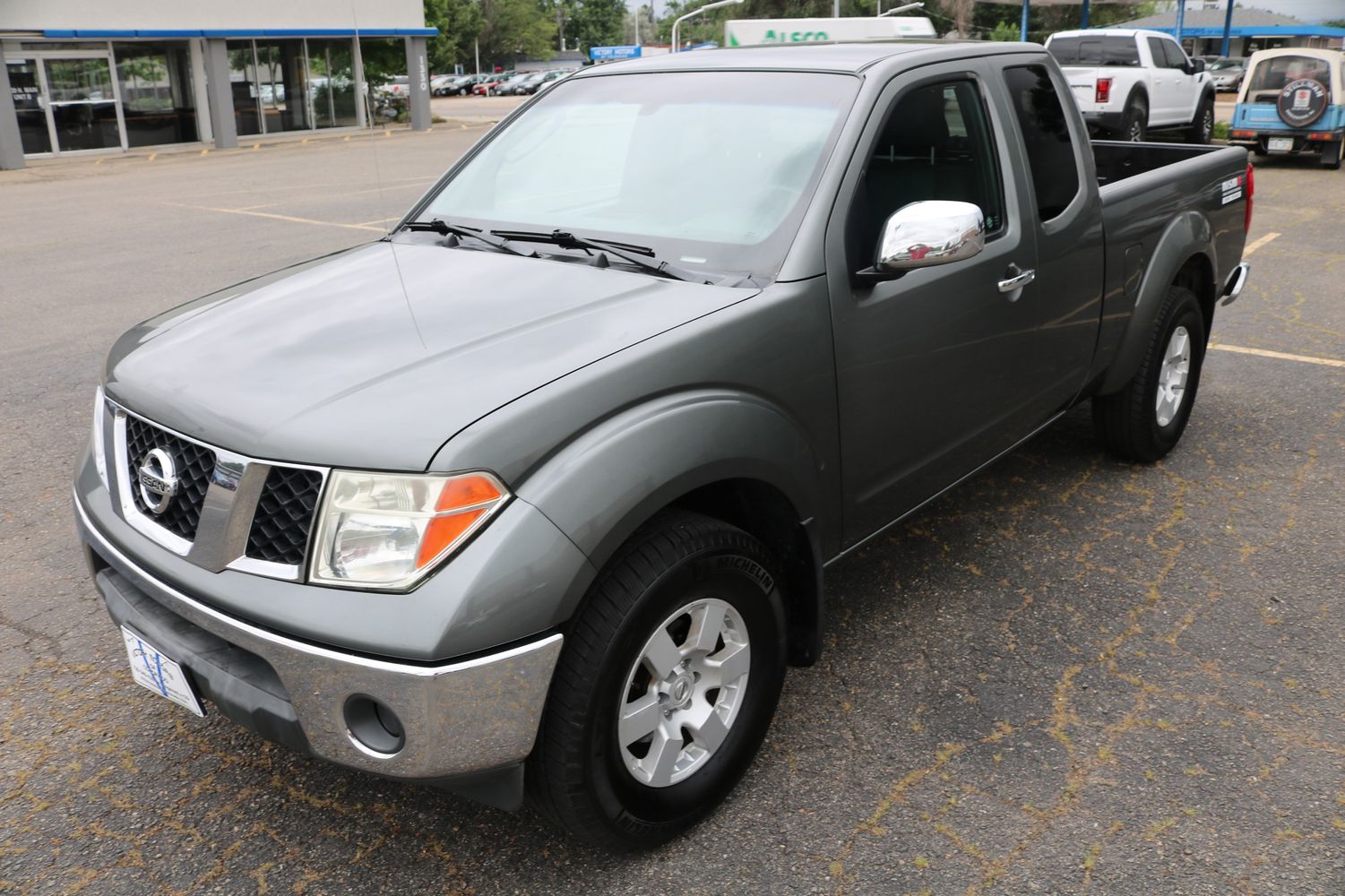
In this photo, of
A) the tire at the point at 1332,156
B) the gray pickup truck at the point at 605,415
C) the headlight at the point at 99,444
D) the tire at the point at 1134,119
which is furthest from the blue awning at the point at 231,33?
the headlight at the point at 99,444

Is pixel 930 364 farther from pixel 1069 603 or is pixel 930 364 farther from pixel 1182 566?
pixel 1182 566

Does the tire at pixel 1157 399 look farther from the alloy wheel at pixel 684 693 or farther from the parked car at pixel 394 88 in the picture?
the parked car at pixel 394 88

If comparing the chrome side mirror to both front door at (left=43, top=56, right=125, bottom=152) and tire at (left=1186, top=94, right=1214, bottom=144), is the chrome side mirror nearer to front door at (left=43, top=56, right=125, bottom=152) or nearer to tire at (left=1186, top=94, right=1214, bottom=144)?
tire at (left=1186, top=94, right=1214, bottom=144)

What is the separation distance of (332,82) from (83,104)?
7.31m

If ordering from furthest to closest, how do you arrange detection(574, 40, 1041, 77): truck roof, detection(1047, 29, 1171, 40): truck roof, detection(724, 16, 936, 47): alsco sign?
detection(1047, 29, 1171, 40): truck roof → detection(724, 16, 936, 47): alsco sign → detection(574, 40, 1041, 77): truck roof

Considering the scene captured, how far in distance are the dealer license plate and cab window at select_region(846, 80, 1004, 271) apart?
1.99 meters

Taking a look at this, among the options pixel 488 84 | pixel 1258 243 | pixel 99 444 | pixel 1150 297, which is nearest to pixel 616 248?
pixel 99 444

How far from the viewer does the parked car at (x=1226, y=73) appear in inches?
1415

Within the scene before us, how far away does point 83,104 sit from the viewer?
2652cm

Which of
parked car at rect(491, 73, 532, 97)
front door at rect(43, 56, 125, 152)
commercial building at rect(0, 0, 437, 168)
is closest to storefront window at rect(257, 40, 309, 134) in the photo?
commercial building at rect(0, 0, 437, 168)

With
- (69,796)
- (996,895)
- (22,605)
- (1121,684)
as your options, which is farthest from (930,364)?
(22,605)

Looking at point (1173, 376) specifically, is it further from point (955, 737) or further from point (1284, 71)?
point (1284, 71)

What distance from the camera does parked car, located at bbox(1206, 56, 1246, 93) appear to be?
35.9 m

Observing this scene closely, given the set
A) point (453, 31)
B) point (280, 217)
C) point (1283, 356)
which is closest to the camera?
point (1283, 356)
